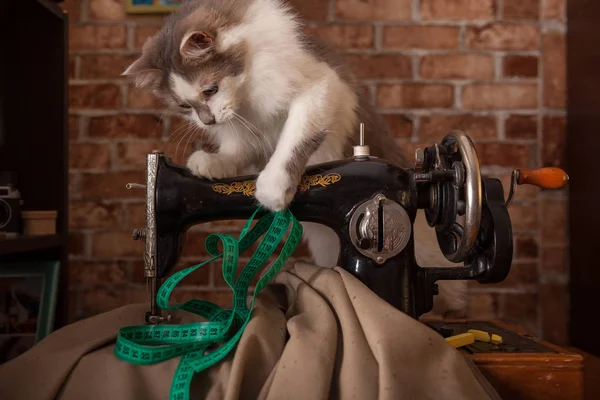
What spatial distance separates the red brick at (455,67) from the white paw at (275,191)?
33.3 inches

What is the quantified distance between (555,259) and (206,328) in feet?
3.78

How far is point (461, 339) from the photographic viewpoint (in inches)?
29.4

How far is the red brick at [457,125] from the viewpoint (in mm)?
1427

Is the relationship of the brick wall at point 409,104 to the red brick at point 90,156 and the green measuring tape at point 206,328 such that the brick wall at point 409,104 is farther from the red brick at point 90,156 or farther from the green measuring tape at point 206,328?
the green measuring tape at point 206,328

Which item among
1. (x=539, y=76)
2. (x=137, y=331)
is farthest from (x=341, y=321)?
(x=539, y=76)

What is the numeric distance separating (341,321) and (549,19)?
121 cm

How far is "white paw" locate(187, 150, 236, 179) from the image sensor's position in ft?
2.57

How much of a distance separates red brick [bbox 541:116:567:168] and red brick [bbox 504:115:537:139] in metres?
0.03

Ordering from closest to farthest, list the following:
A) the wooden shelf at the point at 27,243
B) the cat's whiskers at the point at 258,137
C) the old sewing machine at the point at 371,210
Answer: the old sewing machine at the point at 371,210 < the wooden shelf at the point at 27,243 < the cat's whiskers at the point at 258,137

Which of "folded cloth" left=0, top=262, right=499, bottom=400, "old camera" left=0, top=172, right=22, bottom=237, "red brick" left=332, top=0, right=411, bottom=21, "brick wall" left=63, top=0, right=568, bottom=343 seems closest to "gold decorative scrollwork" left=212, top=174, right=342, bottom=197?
"folded cloth" left=0, top=262, right=499, bottom=400

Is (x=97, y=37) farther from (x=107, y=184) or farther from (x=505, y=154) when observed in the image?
(x=505, y=154)

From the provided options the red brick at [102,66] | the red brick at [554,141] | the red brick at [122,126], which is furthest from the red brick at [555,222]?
the red brick at [102,66]

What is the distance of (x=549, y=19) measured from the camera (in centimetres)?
141

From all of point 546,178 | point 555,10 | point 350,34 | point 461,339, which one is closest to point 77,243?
point 350,34
